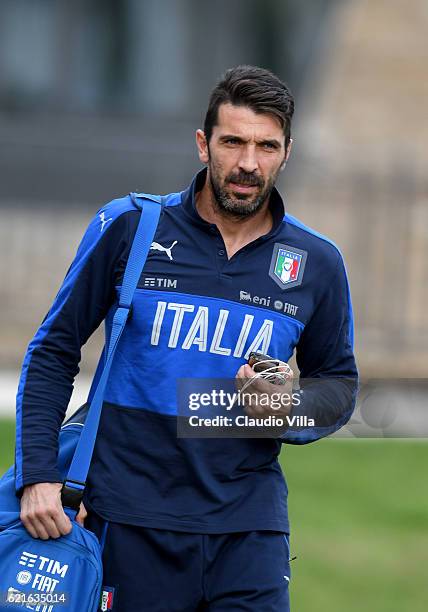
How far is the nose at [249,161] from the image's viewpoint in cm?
387

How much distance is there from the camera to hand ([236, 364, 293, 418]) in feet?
12.3

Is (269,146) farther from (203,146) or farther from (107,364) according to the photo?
(107,364)

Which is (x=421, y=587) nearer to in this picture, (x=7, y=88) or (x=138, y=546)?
(x=138, y=546)

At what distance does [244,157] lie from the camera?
3883mm

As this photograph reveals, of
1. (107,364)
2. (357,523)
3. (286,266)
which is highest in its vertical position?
(286,266)

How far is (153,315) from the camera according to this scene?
388 centimetres

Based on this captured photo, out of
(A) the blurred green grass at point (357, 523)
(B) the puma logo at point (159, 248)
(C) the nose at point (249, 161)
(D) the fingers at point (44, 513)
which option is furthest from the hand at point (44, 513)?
(A) the blurred green grass at point (357, 523)

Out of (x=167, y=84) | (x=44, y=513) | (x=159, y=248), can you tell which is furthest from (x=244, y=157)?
(x=167, y=84)

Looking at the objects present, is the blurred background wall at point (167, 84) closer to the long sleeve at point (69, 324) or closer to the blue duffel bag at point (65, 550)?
the long sleeve at point (69, 324)

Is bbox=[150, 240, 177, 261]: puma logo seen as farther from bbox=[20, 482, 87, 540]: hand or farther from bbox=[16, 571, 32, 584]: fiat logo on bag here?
bbox=[16, 571, 32, 584]: fiat logo on bag

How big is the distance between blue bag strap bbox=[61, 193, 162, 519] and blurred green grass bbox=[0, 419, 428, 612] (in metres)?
3.18

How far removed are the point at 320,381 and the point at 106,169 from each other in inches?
477

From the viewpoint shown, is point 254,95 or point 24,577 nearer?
point 24,577

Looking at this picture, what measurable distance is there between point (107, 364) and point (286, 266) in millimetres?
594
